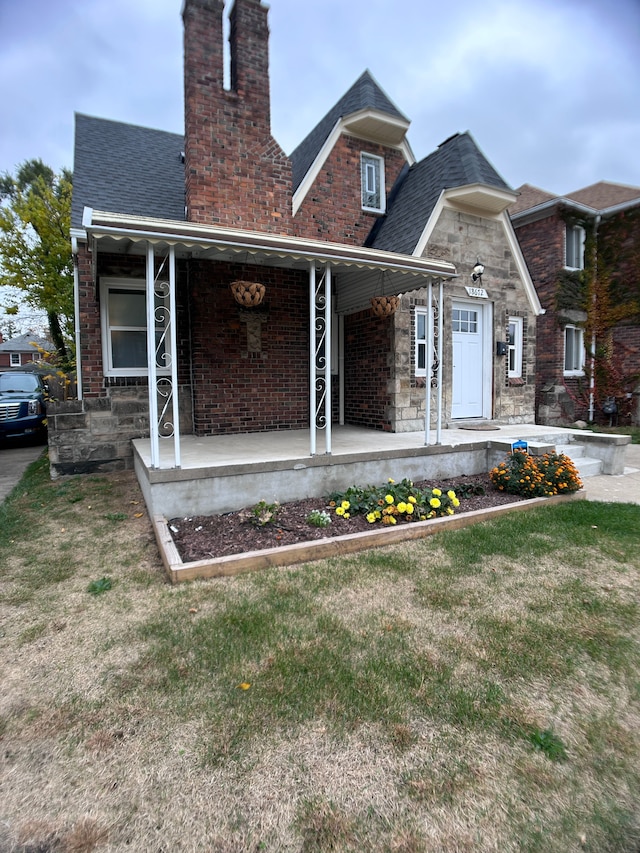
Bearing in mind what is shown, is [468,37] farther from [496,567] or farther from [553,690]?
Answer: [553,690]

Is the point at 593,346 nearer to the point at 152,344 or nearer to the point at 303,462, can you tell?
the point at 303,462

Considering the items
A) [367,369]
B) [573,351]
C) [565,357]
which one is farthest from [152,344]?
[573,351]

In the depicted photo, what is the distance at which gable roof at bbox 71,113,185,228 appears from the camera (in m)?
7.54

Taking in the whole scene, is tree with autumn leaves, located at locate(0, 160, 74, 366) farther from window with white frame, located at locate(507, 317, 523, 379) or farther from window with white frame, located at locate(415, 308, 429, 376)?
window with white frame, located at locate(507, 317, 523, 379)

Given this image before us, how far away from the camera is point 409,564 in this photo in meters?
3.71

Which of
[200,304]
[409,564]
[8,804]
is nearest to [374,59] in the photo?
[200,304]

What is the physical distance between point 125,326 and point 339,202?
4.67 meters

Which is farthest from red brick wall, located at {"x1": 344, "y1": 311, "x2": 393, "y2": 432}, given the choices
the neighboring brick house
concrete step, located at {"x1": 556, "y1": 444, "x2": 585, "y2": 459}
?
concrete step, located at {"x1": 556, "y1": 444, "x2": 585, "y2": 459}

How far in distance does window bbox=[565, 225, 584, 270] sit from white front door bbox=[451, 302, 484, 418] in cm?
629

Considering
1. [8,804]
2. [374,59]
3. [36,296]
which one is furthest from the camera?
[36,296]

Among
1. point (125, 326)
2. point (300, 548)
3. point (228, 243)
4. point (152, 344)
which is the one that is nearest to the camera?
point (300, 548)

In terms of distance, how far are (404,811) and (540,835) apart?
453 millimetres

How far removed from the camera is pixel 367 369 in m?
8.39

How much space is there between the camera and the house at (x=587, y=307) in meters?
12.9
